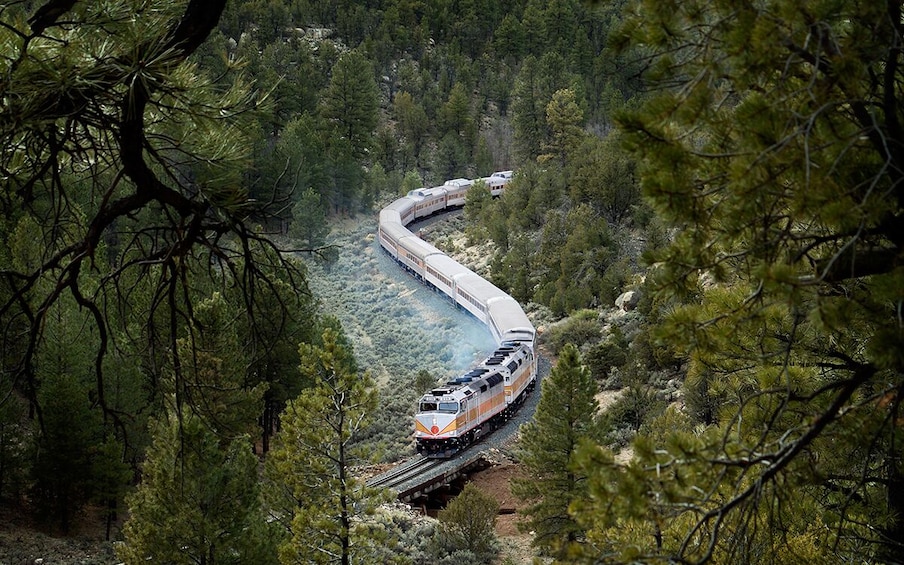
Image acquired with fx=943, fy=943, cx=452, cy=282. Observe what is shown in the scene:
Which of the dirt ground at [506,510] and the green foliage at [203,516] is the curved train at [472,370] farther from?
the green foliage at [203,516]

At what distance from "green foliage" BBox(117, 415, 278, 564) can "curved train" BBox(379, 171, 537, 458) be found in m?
10.5

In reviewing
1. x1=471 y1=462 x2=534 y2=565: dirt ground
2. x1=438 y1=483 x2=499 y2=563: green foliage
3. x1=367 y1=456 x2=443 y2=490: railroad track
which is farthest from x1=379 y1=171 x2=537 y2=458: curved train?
x1=438 y1=483 x2=499 y2=563: green foliage

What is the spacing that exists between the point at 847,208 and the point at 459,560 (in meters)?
19.1

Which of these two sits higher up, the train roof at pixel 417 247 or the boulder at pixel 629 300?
the boulder at pixel 629 300

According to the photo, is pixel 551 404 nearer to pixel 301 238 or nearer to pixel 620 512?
pixel 620 512

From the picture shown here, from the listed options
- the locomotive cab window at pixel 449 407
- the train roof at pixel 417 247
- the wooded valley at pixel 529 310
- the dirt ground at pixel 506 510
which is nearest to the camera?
the wooded valley at pixel 529 310

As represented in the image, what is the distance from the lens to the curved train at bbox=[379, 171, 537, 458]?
26.4 m

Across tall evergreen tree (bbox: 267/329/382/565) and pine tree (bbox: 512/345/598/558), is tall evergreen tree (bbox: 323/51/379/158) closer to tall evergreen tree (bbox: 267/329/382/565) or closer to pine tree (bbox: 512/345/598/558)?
pine tree (bbox: 512/345/598/558)

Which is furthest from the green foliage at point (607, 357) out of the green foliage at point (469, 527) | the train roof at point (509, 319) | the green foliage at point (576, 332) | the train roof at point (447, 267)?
the green foliage at point (469, 527)

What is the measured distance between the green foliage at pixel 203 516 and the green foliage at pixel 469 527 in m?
6.32

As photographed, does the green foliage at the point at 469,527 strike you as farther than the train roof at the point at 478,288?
No

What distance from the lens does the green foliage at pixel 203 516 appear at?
15.4 meters

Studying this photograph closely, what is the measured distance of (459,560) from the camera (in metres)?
21.0

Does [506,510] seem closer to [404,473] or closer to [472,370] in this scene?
[404,473]
